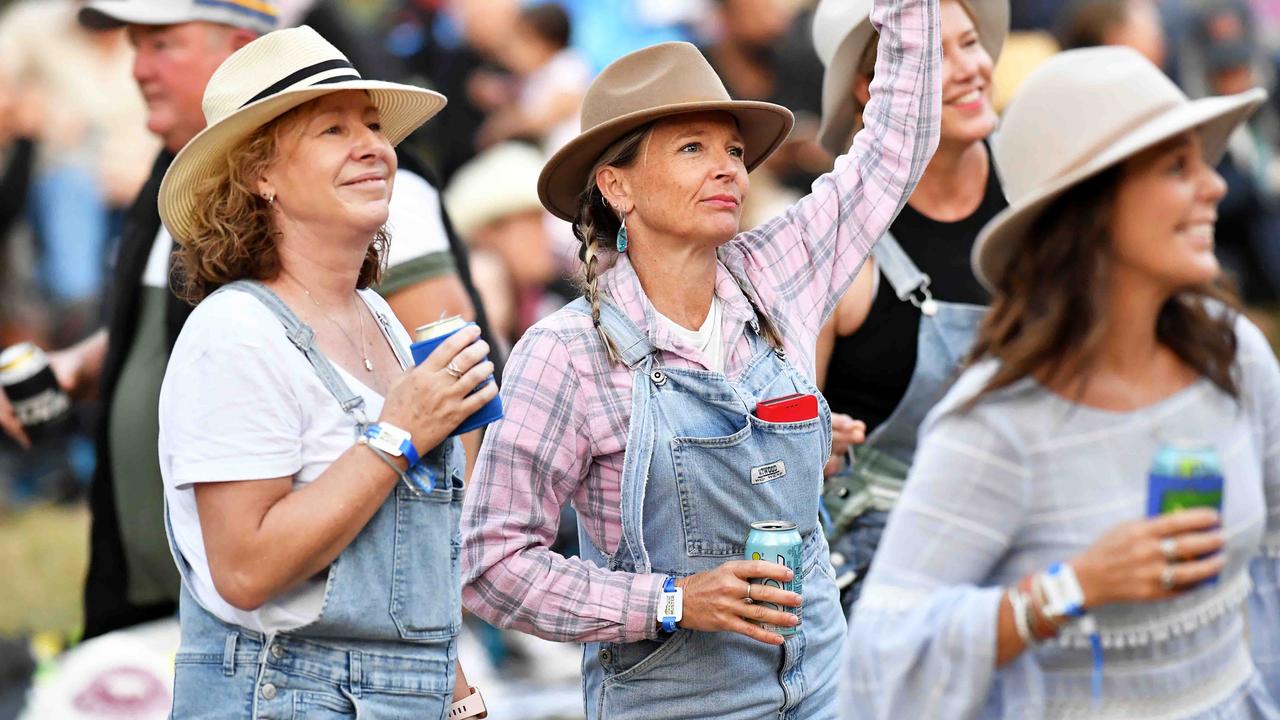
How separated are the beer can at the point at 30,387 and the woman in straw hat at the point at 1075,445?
2659 mm

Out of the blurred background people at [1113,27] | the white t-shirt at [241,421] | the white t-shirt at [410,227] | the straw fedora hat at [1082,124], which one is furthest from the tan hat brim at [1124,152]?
the blurred background people at [1113,27]

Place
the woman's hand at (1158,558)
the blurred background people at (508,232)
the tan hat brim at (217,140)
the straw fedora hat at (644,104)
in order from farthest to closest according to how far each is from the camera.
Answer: the blurred background people at (508,232), the straw fedora hat at (644,104), the tan hat brim at (217,140), the woman's hand at (1158,558)

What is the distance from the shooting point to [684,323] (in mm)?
3582

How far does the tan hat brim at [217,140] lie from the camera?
3.26 m

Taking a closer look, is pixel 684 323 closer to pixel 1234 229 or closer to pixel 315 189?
pixel 315 189

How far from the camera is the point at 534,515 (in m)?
3.46

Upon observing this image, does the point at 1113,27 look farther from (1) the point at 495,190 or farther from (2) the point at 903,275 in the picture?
(2) the point at 903,275

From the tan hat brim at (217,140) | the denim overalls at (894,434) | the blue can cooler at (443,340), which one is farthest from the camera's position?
the denim overalls at (894,434)

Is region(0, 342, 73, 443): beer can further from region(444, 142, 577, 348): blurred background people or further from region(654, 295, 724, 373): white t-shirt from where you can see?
region(444, 142, 577, 348): blurred background people

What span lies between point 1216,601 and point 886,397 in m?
1.70

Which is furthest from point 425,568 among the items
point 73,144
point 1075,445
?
point 73,144

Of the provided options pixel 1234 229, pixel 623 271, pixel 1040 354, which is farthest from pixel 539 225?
pixel 1040 354

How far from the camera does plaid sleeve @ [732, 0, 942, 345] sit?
147 inches

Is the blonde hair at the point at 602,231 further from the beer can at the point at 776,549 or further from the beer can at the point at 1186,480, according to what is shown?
the beer can at the point at 1186,480
